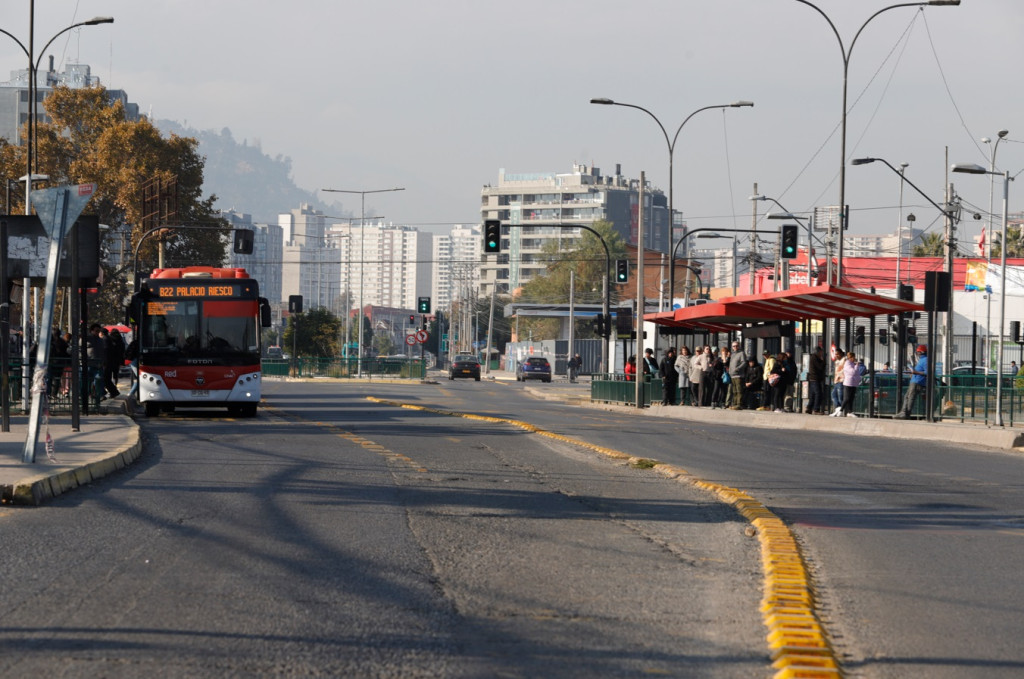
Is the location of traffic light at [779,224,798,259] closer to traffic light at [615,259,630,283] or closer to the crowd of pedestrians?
the crowd of pedestrians

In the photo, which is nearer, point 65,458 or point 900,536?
point 900,536

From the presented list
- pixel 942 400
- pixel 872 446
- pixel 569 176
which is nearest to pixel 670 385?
pixel 942 400

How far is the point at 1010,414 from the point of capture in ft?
84.4

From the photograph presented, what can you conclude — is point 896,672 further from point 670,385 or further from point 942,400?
point 670,385

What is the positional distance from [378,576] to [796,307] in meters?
23.8

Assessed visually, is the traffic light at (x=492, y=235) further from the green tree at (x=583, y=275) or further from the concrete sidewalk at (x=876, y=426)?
the green tree at (x=583, y=275)

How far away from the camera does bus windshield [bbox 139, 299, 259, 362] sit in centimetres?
2638

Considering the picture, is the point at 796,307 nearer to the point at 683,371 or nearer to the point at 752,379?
the point at 752,379

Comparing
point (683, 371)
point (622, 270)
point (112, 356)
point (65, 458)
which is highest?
point (622, 270)

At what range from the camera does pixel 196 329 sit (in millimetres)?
26516

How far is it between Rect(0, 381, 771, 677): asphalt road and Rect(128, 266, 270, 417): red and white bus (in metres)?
11.5

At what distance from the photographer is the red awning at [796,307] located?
2697cm

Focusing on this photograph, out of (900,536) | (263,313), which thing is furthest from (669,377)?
(900,536)

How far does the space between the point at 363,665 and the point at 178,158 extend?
193ft
